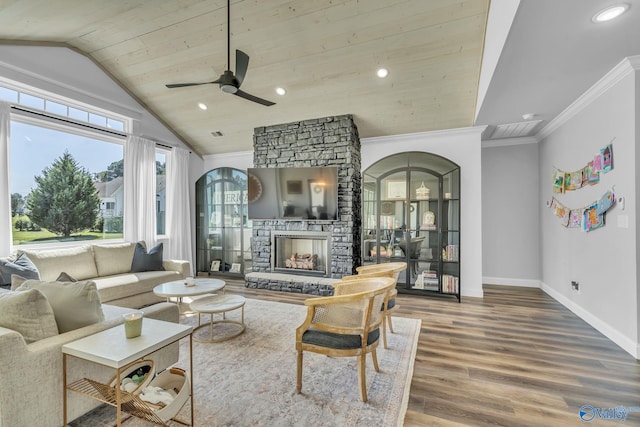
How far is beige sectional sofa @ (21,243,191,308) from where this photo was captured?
141 inches

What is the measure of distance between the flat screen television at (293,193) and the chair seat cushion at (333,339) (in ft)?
8.97

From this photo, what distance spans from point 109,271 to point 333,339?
372cm

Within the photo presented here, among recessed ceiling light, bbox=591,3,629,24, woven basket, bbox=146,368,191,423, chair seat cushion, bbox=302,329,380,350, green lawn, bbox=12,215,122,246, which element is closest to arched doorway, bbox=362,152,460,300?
recessed ceiling light, bbox=591,3,629,24

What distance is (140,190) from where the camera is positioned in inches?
204

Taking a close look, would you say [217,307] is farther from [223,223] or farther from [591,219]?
[591,219]

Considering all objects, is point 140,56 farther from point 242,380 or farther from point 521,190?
point 521,190

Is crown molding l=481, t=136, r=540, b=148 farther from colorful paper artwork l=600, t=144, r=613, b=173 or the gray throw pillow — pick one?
the gray throw pillow

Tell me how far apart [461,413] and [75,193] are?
5541mm

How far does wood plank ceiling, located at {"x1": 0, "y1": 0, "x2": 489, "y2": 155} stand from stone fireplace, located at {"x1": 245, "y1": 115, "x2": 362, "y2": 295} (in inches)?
12.2

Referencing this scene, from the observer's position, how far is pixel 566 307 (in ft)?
13.4

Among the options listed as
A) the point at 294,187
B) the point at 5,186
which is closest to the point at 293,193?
the point at 294,187

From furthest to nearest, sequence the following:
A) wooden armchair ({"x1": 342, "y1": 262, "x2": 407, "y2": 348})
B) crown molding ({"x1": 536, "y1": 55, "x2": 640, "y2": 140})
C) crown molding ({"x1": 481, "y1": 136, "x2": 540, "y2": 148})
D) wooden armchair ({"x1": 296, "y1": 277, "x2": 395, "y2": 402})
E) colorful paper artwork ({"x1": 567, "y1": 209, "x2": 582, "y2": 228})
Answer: crown molding ({"x1": 481, "y1": 136, "x2": 540, "y2": 148}) → colorful paper artwork ({"x1": 567, "y1": 209, "x2": 582, "y2": 228}) → wooden armchair ({"x1": 342, "y1": 262, "x2": 407, "y2": 348}) → crown molding ({"x1": 536, "y1": 55, "x2": 640, "y2": 140}) → wooden armchair ({"x1": 296, "y1": 277, "x2": 395, "y2": 402})

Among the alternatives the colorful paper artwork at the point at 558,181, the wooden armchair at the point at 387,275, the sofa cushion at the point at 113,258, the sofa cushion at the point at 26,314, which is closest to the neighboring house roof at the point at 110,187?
the sofa cushion at the point at 113,258

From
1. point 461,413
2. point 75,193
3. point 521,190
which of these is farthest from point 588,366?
point 75,193
